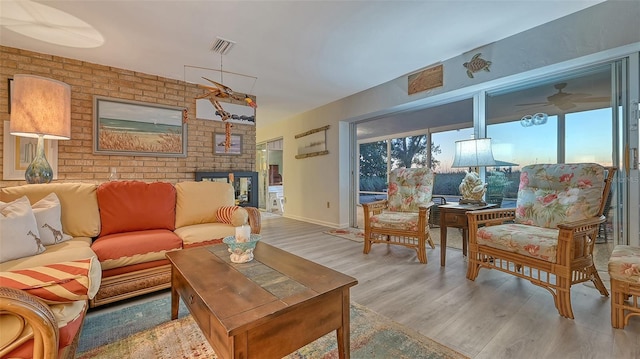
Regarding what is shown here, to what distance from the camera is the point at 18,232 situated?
1507 millimetres

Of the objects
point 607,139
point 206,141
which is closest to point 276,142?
point 206,141

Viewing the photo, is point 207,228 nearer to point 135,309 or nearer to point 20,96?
point 135,309

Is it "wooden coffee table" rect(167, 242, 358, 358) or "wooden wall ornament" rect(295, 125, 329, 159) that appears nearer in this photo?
"wooden coffee table" rect(167, 242, 358, 358)

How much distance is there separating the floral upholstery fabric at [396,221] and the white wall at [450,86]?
167 cm

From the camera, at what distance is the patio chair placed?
1.77m

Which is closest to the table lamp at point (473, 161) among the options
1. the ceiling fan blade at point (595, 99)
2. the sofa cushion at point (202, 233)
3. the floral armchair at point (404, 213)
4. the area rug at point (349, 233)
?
the floral armchair at point (404, 213)

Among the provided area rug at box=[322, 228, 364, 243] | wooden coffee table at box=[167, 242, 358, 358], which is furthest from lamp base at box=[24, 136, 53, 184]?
area rug at box=[322, 228, 364, 243]

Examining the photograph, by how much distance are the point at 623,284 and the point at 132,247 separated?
128 inches

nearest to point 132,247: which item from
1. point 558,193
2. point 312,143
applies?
point 558,193

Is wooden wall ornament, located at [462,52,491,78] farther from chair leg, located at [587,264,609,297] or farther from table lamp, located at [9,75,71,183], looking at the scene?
table lamp, located at [9,75,71,183]

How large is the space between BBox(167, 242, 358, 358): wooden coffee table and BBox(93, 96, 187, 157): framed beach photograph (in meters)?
3.07

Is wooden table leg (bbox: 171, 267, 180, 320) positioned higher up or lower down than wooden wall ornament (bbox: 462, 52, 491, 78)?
lower down

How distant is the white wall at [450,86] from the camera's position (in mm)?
2205

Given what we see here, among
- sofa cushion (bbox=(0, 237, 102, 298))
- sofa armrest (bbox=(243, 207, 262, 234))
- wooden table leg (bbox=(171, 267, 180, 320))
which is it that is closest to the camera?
sofa cushion (bbox=(0, 237, 102, 298))
